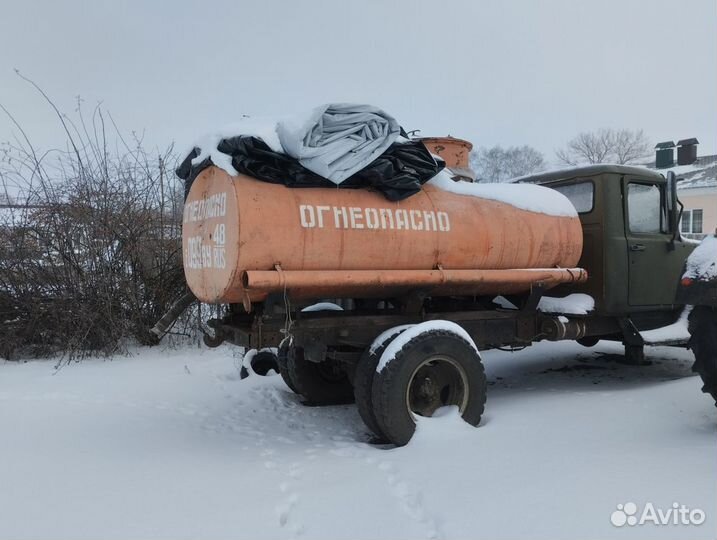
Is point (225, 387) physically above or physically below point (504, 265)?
below

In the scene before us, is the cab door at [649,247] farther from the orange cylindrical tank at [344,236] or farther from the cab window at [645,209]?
the orange cylindrical tank at [344,236]

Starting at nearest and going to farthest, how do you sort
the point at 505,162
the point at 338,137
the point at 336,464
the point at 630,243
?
the point at 336,464, the point at 338,137, the point at 630,243, the point at 505,162

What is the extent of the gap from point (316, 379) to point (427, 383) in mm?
1602

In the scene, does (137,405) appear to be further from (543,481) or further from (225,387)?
(543,481)

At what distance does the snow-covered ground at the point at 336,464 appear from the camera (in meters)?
2.97

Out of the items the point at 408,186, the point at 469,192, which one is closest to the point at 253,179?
the point at 408,186

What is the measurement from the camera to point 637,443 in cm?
391

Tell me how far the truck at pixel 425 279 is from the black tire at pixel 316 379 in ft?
0.05

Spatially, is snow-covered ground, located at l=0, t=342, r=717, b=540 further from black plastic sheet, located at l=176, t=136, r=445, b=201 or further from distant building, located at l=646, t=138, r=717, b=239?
distant building, located at l=646, t=138, r=717, b=239

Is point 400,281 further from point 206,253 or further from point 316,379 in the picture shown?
point 316,379

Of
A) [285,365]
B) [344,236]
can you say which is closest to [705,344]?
[344,236]

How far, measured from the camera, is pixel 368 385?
4.54 meters

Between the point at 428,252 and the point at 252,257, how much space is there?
1.50 meters

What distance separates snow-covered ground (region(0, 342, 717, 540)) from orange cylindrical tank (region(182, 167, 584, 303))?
1243 mm
